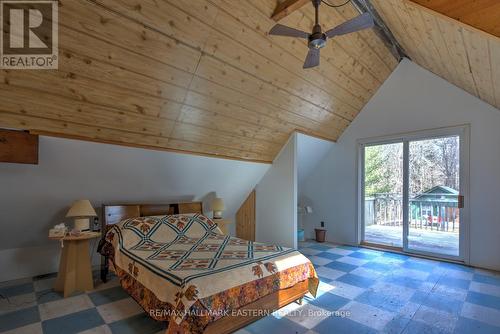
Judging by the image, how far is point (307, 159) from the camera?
5379 millimetres

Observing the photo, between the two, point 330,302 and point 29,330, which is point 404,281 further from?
point 29,330

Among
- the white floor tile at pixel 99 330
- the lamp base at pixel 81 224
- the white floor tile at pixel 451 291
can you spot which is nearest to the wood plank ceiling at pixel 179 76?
the lamp base at pixel 81 224

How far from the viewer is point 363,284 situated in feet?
10.5

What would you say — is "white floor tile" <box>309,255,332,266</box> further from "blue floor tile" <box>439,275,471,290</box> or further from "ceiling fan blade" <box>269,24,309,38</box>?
"ceiling fan blade" <box>269,24,309,38</box>

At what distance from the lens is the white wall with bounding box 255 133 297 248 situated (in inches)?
180

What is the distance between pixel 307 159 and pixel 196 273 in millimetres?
3786

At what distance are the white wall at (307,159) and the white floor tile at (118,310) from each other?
11.3ft

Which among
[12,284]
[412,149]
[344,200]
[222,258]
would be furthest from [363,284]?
[12,284]

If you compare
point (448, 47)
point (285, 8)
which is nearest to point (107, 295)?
point (285, 8)

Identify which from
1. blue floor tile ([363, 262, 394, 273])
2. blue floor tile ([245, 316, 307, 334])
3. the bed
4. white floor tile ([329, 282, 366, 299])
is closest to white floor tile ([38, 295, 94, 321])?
the bed

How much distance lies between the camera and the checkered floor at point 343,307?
2229mm

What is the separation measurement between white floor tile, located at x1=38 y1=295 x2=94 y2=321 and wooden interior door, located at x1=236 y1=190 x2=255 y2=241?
3.07 meters

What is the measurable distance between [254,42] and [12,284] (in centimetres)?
390

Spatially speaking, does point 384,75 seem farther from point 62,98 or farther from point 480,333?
point 62,98
